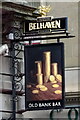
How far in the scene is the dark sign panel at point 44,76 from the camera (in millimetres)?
10469

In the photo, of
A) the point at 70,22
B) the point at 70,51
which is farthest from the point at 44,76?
the point at 70,22

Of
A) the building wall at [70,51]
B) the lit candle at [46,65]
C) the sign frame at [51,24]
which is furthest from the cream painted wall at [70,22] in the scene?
the lit candle at [46,65]

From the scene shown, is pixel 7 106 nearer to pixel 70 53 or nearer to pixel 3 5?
pixel 3 5

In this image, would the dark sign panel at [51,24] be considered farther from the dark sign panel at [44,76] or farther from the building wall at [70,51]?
the building wall at [70,51]

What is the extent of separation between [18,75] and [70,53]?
342 cm

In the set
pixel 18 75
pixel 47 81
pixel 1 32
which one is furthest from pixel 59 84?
pixel 1 32

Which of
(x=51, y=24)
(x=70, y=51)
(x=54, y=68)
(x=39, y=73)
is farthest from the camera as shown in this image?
(x=70, y=51)

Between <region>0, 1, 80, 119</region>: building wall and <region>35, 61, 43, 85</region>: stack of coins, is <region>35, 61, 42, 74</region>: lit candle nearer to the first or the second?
<region>35, 61, 43, 85</region>: stack of coins

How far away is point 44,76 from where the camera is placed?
1061 centimetres

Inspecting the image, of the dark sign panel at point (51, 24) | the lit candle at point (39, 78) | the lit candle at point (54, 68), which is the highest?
the dark sign panel at point (51, 24)

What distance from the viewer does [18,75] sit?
1126 cm

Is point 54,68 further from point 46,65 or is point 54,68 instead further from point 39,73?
point 39,73

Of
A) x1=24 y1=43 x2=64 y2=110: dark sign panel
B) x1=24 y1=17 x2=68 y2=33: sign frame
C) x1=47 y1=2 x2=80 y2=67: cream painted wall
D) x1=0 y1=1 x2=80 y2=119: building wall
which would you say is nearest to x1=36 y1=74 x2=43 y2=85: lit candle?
x1=24 y1=43 x2=64 y2=110: dark sign panel

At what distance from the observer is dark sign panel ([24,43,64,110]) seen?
10.5m
